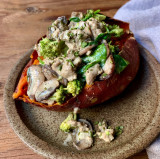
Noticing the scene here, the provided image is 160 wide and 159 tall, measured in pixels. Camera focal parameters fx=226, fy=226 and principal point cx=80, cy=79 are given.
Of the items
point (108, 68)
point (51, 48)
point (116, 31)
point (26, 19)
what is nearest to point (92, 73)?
point (108, 68)

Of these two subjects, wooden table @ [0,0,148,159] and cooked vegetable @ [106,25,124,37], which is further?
wooden table @ [0,0,148,159]

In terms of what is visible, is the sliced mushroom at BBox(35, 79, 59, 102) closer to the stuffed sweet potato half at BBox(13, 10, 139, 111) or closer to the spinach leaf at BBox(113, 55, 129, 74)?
the stuffed sweet potato half at BBox(13, 10, 139, 111)

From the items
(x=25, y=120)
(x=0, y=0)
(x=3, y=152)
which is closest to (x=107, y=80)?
(x=25, y=120)

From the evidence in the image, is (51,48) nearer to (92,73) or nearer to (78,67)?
(78,67)

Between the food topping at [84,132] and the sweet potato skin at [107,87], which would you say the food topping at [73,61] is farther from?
the food topping at [84,132]

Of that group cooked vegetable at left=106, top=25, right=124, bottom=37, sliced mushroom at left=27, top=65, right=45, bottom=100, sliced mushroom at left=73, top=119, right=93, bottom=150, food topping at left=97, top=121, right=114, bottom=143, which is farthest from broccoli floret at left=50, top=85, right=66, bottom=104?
cooked vegetable at left=106, top=25, right=124, bottom=37

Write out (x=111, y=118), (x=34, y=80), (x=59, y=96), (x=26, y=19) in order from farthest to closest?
(x=26, y=19)
(x=111, y=118)
(x=34, y=80)
(x=59, y=96)
